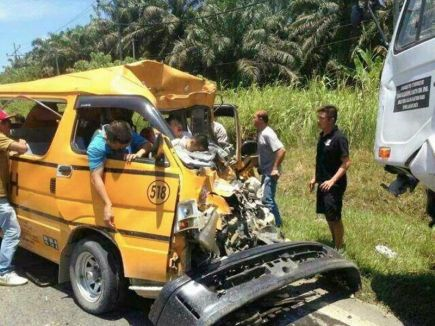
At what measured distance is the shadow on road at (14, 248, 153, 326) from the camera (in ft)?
15.5

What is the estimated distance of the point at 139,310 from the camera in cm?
486

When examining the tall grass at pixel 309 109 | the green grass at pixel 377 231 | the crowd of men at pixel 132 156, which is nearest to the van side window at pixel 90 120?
the crowd of men at pixel 132 156

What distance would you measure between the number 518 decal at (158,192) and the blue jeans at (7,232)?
6.79ft

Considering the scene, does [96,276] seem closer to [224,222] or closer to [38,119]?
[224,222]

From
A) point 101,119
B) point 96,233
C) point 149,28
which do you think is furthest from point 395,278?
point 149,28

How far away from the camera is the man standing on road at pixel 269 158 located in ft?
23.5

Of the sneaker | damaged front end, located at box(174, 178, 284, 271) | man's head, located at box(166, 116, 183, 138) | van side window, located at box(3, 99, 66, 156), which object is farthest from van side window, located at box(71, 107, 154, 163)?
the sneaker

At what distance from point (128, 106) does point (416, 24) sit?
2.54m

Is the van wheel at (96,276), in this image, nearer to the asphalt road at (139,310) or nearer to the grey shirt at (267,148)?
the asphalt road at (139,310)

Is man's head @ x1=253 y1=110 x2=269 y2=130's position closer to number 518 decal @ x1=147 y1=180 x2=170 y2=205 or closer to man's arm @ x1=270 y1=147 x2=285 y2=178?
man's arm @ x1=270 y1=147 x2=285 y2=178

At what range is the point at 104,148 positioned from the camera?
4.54 metres

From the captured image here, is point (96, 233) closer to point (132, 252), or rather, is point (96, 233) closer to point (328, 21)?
point (132, 252)

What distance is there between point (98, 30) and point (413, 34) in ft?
123

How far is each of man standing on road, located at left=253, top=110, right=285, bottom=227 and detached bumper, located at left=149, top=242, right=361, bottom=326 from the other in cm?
274
